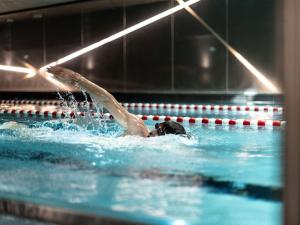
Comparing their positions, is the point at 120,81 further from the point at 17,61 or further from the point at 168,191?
the point at 168,191

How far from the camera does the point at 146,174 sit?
13.7ft

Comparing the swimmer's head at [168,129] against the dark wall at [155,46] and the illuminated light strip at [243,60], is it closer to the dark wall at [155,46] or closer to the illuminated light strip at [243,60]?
the dark wall at [155,46]

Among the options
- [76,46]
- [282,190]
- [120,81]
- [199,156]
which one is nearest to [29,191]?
[199,156]

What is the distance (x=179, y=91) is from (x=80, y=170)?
34.1 feet

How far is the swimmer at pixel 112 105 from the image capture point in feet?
18.0

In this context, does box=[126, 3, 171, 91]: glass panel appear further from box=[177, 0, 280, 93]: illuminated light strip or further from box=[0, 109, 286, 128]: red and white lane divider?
box=[0, 109, 286, 128]: red and white lane divider

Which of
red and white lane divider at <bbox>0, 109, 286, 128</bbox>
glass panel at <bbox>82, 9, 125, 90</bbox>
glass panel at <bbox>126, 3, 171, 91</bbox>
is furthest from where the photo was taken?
glass panel at <bbox>82, 9, 125, 90</bbox>

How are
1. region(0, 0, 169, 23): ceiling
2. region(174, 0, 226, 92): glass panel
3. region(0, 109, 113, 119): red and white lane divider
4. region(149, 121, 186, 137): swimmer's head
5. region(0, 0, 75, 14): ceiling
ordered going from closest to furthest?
1. region(149, 121, 186, 137): swimmer's head
2. region(0, 109, 113, 119): red and white lane divider
3. region(174, 0, 226, 92): glass panel
4. region(0, 0, 169, 23): ceiling
5. region(0, 0, 75, 14): ceiling

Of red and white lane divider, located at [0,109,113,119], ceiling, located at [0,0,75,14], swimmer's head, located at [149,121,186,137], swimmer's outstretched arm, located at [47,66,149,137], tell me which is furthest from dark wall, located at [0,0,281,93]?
swimmer's outstretched arm, located at [47,66,149,137]

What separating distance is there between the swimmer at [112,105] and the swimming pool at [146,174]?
0.37ft

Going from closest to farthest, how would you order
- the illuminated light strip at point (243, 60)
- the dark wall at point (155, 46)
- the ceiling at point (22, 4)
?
the illuminated light strip at point (243, 60), the dark wall at point (155, 46), the ceiling at point (22, 4)

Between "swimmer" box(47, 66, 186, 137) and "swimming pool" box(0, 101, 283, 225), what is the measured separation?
0.37ft

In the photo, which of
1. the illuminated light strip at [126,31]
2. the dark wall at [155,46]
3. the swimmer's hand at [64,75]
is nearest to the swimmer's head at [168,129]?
the swimmer's hand at [64,75]

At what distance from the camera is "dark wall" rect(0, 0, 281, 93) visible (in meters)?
13.6
